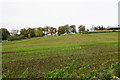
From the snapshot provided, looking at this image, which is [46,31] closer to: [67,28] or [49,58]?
[67,28]

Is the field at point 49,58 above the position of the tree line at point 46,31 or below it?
below

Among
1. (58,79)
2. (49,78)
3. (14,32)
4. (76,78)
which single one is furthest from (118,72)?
(14,32)

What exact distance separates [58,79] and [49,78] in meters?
0.55

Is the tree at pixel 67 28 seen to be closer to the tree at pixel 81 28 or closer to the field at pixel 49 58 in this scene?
the tree at pixel 81 28

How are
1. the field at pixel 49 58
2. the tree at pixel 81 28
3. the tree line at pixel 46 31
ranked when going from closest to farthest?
the field at pixel 49 58
the tree line at pixel 46 31
the tree at pixel 81 28

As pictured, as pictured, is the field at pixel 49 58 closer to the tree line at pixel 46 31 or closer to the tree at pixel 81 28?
the tree line at pixel 46 31

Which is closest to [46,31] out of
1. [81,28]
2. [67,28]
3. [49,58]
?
[67,28]

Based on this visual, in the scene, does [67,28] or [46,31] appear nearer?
[67,28]

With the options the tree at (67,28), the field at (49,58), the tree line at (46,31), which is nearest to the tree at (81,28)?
the tree line at (46,31)

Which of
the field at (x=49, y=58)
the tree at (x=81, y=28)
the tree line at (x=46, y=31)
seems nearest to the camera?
the field at (x=49, y=58)

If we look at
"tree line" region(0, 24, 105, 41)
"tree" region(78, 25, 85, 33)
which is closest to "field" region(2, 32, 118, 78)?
"tree line" region(0, 24, 105, 41)

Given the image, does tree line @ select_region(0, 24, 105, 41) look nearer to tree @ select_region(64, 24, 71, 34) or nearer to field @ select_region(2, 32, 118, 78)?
tree @ select_region(64, 24, 71, 34)

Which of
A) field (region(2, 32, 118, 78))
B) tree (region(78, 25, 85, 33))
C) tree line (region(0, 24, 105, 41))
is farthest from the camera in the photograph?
tree (region(78, 25, 85, 33))

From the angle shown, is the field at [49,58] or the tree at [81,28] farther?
the tree at [81,28]
